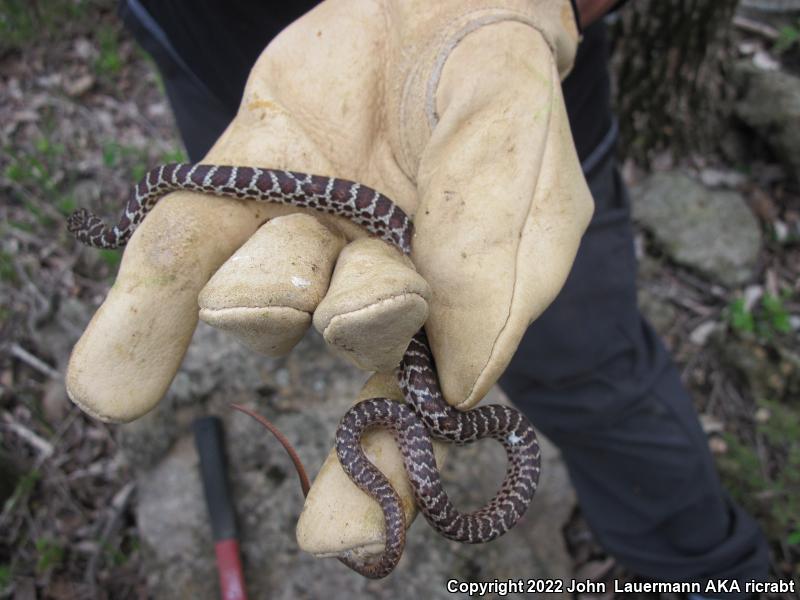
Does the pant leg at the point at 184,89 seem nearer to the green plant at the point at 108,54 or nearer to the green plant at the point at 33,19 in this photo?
the green plant at the point at 108,54

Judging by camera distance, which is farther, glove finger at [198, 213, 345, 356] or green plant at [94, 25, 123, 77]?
green plant at [94, 25, 123, 77]

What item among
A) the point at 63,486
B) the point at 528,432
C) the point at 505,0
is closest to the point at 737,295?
the point at 528,432

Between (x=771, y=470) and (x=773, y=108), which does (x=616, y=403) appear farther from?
(x=773, y=108)

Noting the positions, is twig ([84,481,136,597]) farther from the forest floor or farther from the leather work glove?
the leather work glove

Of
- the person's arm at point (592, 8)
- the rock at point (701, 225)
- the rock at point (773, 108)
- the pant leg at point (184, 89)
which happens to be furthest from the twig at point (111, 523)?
the rock at point (773, 108)

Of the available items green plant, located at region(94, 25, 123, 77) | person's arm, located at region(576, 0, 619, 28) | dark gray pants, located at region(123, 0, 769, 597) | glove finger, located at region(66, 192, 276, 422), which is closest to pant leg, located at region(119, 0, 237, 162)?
dark gray pants, located at region(123, 0, 769, 597)
